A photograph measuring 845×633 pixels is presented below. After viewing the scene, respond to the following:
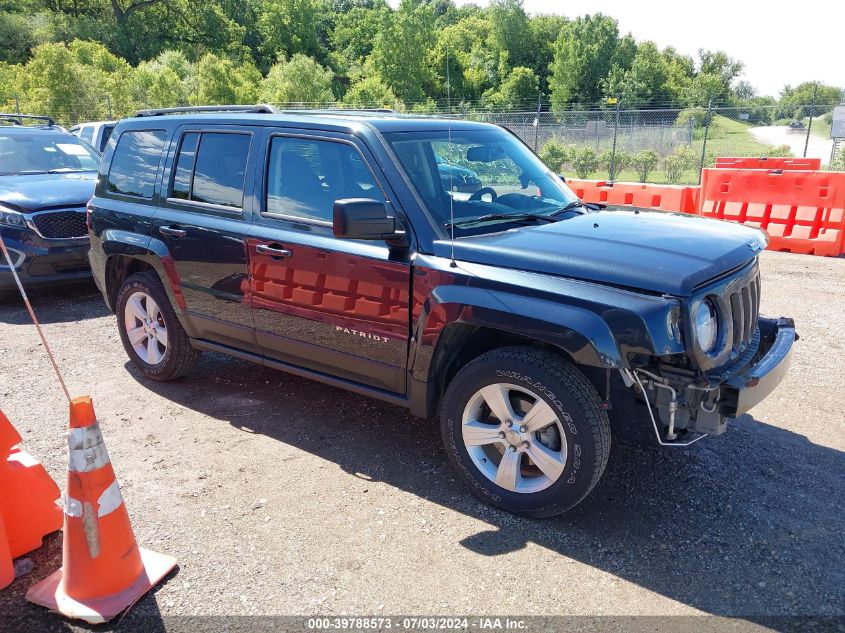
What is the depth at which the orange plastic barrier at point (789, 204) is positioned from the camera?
32.0ft

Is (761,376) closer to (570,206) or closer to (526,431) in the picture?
(526,431)

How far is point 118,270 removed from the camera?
542 centimetres

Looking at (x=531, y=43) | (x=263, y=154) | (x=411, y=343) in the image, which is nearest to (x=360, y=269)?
(x=411, y=343)

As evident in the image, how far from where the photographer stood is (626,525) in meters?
3.37

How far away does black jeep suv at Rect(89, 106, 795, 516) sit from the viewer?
3.07 m

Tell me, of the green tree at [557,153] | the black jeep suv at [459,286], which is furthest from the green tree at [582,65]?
the black jeep suv at [459,286]

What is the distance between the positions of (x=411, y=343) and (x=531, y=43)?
97.0 m

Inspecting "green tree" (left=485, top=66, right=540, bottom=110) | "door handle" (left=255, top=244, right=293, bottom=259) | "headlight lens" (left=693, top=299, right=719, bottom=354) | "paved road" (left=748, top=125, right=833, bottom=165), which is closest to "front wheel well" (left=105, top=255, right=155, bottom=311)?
"door handle" (left=255, top=244, right=293, bottom=259)

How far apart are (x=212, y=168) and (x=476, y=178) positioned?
6.06ft

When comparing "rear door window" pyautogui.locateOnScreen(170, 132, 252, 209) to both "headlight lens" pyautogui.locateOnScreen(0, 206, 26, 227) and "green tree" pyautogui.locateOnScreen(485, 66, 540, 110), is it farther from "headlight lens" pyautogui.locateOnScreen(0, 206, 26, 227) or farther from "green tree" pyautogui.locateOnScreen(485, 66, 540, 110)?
"green tree" pyautogui.locateOnScreen(485, 66, 540, 110)

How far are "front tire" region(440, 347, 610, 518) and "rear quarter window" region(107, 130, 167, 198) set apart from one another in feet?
9.83

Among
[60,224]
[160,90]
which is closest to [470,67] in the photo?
[160,90]

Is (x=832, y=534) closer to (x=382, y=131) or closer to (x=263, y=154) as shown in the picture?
(x=382, y=131)

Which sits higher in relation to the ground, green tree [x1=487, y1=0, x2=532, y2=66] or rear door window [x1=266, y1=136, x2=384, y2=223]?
green tree [x1=487, y1=0, x2=532, y2=66]
